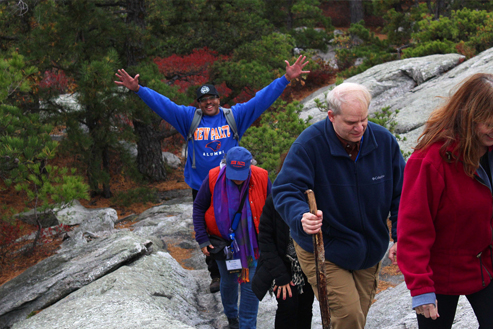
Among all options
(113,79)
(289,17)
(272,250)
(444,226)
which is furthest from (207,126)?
(289,17)

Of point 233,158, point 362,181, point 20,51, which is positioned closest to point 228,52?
point 20,51

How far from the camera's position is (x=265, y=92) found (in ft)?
15.1

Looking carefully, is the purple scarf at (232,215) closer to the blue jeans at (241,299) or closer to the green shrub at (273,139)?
the blue jeans at (241,299)

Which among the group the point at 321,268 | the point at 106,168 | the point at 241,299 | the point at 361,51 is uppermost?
the point at 361,51

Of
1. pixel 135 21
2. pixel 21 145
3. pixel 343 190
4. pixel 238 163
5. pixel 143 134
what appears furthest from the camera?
pixel 143 134

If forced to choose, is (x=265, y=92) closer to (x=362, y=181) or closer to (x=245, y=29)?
(x=362, y=181)

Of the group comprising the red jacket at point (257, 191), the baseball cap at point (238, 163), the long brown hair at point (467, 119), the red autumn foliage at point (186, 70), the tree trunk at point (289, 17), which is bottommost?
the red jacket at point (257, 191)

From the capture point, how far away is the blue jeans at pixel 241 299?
3.51 metres

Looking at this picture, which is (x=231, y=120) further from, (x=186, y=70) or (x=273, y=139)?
(x=186, y=70)

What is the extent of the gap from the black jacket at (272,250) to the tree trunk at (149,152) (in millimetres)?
8361

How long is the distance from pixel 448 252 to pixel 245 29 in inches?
409

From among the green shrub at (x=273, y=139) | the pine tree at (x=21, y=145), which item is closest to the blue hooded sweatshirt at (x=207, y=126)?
the green shrub at (x=273, y=139)

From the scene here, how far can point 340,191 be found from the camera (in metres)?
2.42

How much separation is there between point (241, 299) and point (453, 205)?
201 centimetres
